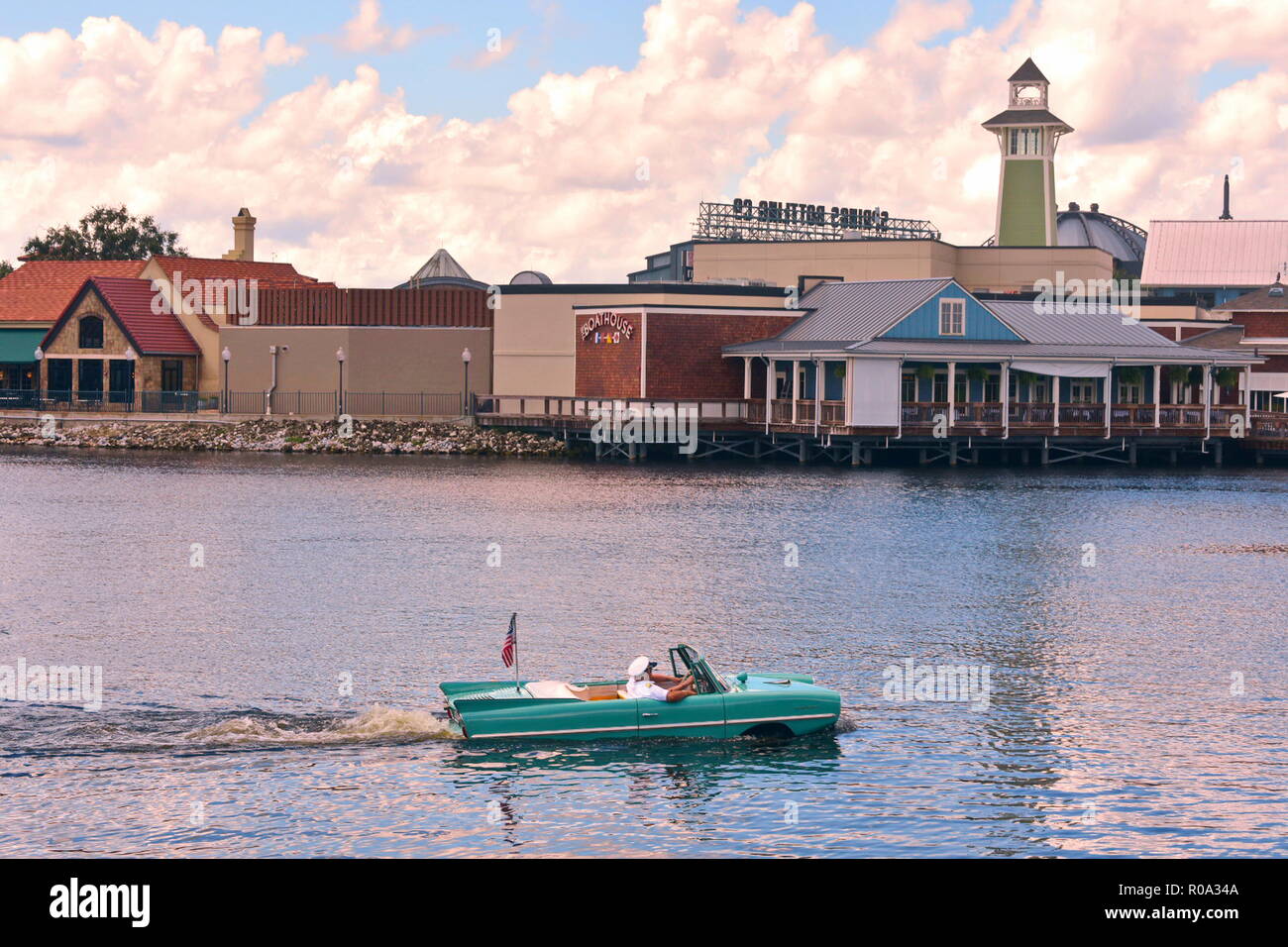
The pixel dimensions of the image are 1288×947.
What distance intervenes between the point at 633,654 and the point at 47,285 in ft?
A: 280

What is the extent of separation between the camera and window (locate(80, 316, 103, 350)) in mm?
100500

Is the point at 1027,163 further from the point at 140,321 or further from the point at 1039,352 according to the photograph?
the point at 140,321

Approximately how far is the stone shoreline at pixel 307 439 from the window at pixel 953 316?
19799 mm

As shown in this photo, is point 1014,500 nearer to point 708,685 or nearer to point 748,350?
point 748,350

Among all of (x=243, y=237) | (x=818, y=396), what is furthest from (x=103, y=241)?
(x=818, y=396)

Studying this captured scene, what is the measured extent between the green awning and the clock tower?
194 ft

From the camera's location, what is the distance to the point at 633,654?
112 ft

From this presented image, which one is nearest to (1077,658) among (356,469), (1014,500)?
(1014,500)

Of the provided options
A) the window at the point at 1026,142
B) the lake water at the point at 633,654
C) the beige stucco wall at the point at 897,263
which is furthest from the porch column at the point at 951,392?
the window at the point at 1026,142

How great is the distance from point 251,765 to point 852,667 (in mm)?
12072

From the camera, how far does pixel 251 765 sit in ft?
84.1

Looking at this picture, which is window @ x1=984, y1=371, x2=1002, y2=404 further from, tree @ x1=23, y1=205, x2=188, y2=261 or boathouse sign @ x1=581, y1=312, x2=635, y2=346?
tree @ x1=23, y1=205, x2=188, y2=261

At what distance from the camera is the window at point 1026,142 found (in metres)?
112
